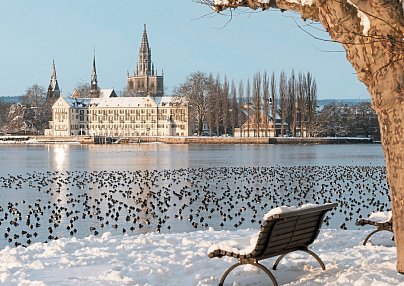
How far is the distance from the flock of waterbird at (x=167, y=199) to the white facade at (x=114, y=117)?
294ft

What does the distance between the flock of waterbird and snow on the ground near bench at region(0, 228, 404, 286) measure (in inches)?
208

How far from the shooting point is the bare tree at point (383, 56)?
237 inches

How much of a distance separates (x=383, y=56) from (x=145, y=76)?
161 m

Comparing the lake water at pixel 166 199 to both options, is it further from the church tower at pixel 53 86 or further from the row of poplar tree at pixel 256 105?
the church tower at pixel 53 86

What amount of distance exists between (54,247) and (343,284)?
4.27 metres

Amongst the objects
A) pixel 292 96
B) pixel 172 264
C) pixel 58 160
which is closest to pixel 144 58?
Result: pixel 292 96

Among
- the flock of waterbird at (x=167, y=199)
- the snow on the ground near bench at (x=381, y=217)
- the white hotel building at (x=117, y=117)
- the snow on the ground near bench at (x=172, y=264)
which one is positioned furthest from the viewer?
the white hotel building at (x=117, y=117)

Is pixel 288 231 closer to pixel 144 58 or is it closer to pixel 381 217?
pixel 381 217

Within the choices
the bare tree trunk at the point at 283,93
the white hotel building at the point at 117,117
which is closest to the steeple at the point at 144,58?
the white hotel building at the point at 117,117

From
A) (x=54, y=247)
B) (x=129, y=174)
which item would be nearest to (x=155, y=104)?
(x=129, y=174)

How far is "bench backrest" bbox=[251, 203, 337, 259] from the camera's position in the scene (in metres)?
6.17

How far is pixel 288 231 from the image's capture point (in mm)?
6523

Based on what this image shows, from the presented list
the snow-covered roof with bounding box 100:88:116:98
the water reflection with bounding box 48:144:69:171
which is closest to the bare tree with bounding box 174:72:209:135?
the water reflection with bounding box 48:144:69:171

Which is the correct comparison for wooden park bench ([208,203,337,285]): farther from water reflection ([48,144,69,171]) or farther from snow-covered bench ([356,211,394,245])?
water reflection ([48,144,69,171])
